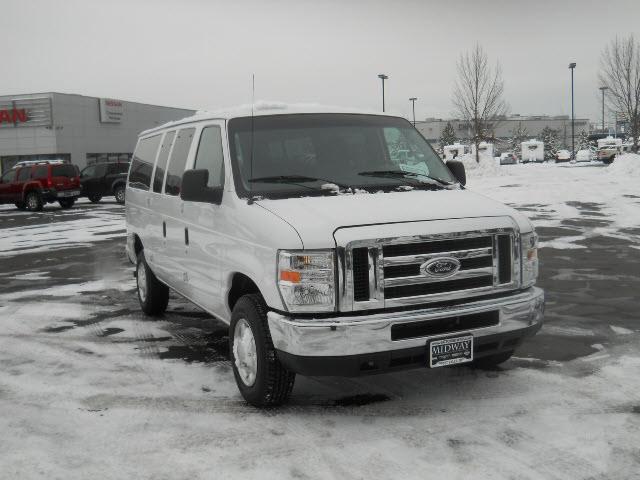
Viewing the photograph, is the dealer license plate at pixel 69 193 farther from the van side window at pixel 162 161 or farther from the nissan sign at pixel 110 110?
the nissan sign at pixel 110 110

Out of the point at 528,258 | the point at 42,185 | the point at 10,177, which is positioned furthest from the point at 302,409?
the point at 10,177

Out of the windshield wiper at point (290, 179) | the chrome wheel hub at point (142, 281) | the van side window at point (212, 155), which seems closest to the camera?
the windshield wiper at point (290, 179)

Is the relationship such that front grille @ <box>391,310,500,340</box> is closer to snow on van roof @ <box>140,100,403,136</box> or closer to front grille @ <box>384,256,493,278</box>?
front grille @ <box>384,256,493,278</box>

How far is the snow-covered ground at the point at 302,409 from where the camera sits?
3.99 m

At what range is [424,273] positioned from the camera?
4.46 meters

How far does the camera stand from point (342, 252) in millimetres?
4270

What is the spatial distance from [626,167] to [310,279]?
1302 inches

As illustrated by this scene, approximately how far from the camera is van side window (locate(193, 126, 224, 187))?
543cm

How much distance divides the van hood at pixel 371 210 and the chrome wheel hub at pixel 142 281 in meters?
3.52

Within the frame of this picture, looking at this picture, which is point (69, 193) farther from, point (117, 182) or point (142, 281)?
point (142, 281)

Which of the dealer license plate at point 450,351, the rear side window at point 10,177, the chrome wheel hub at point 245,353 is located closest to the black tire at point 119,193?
the rear side window at point 10,177

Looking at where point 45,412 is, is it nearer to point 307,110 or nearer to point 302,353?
point 302,353

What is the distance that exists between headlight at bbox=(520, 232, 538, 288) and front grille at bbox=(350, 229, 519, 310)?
0.40 ft

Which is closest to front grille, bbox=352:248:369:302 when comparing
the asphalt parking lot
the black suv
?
the asphalt parking lot
